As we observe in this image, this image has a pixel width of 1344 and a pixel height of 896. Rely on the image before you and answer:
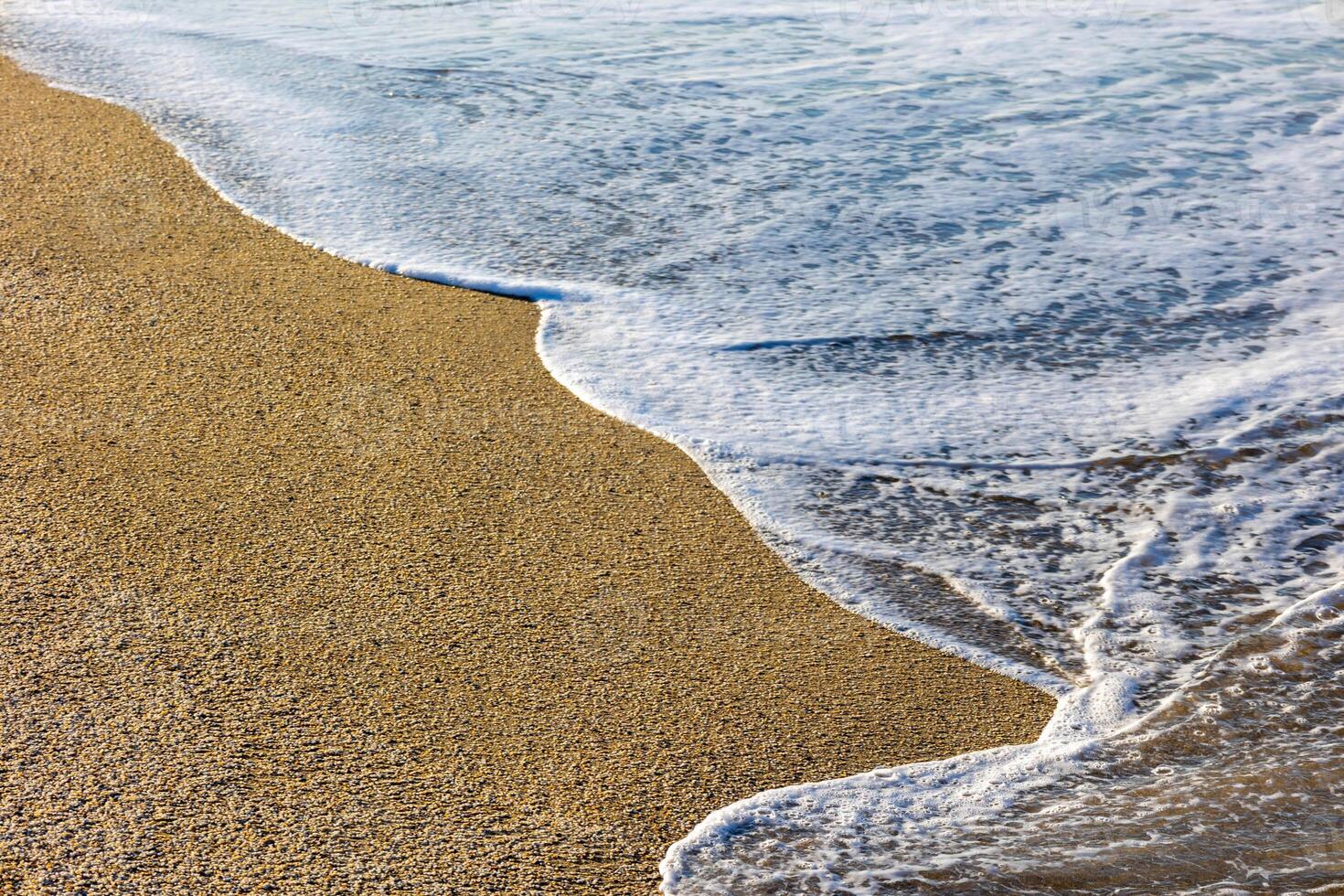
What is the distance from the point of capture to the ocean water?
7.04ft

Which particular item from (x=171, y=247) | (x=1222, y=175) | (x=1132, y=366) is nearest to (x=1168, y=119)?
(x=1222, y=175)

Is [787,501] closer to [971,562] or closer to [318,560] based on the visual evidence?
[971,562]

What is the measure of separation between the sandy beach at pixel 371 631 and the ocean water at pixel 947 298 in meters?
0.15

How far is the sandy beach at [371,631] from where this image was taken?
1.95 meters

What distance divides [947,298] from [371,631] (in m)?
2.38

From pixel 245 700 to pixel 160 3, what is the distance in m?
6.07

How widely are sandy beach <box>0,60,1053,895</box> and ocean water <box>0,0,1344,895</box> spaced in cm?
15

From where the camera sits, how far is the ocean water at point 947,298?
214cm

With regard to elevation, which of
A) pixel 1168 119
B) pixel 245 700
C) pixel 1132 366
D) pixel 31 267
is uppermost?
pixel 1168 119

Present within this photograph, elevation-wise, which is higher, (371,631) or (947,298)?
(947,298)

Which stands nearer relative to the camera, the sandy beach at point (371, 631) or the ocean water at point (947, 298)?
the sandy beach at point (371, 631)

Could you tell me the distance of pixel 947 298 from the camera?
405 centimetres

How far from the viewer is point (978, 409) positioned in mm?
3396

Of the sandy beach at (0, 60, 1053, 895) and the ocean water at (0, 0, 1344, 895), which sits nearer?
the sandy beach at (0, 60, 1053, 895)
